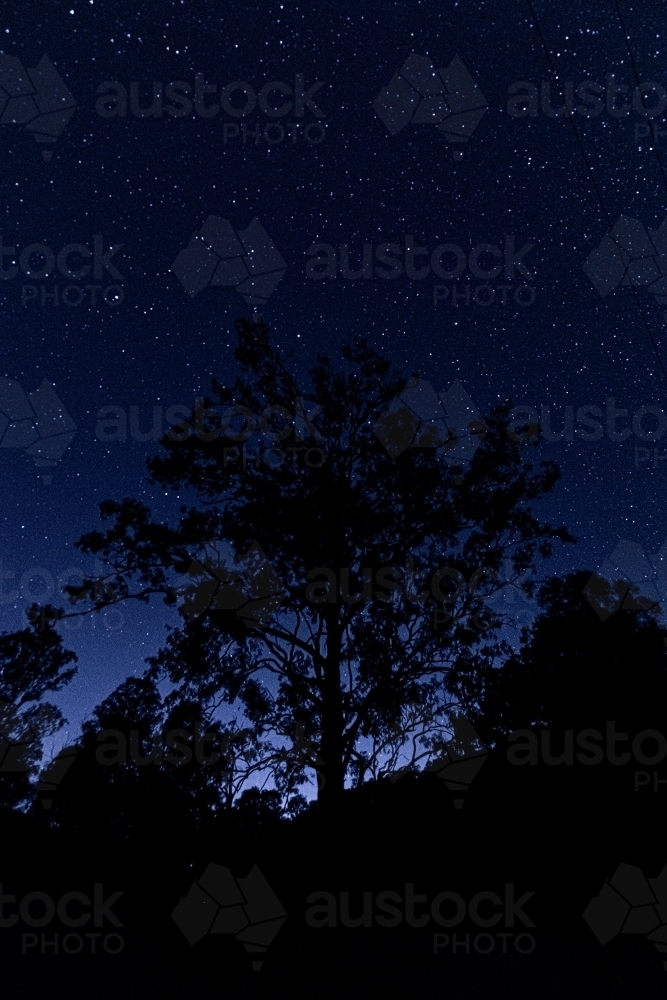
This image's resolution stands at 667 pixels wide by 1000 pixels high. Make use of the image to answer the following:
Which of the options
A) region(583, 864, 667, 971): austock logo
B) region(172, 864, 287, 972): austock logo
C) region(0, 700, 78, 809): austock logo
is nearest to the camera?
region(172, 864, 287, 972): austock logo

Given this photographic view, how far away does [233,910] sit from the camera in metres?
8.39

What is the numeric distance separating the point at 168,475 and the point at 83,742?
4243 mm

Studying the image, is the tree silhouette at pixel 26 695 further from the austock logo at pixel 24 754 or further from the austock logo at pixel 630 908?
the austock logo at pixel 630 908

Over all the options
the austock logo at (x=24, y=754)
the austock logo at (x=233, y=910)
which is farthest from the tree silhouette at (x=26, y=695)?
the austock logo at (x=233, y=910)

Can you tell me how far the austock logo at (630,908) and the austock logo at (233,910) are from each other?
4.22 metres

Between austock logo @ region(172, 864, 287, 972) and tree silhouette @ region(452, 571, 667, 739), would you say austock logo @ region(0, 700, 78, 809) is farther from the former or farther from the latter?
tree silhouette @ region(452, 571, 667, 739)

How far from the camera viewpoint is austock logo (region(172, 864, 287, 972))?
8.04 metres

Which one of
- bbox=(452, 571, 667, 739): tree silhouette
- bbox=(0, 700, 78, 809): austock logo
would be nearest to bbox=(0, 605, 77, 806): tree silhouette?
bbox=(0, 700, 78, 809): austock logo

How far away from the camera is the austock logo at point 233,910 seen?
8.04 meters

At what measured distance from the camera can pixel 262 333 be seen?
11.3m

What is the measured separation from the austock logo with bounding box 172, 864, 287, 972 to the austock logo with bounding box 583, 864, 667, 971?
422 centimetres

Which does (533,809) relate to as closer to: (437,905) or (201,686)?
(437,905)

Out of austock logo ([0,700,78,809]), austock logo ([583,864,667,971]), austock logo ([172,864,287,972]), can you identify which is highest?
austock logo ([0,700,78,809])

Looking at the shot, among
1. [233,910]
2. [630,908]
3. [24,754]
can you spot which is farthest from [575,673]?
[24,754]
